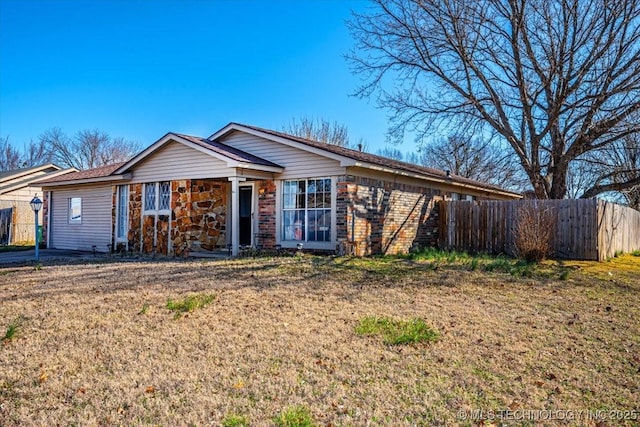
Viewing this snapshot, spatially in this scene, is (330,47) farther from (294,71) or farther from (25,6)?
(25,6)

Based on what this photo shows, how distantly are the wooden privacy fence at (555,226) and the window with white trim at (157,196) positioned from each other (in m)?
9.18

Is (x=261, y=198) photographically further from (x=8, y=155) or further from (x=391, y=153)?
(x=8, y=155)

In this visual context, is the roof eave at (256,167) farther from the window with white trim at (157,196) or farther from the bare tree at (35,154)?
the bare tree at (35,154)

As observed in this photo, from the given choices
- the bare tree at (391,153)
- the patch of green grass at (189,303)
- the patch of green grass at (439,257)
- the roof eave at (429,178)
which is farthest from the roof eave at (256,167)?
the bare tree at (391,153)

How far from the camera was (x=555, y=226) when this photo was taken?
13.1m

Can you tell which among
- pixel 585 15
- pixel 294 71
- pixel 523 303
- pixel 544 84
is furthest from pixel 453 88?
pixel 523 303

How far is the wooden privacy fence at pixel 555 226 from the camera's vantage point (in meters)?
12.7

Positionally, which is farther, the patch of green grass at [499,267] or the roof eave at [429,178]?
the roof eave at [429,178]

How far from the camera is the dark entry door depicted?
1379 cm

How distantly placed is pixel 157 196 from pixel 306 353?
11.0 m

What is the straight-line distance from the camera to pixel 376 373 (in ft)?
13.1

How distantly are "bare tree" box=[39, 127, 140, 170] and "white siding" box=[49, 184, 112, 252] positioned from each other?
26819 mm

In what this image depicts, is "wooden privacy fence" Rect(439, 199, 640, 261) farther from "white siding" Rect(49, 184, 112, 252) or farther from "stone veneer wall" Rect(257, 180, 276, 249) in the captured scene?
"white siding" Rect(49, 184, 112, 252)

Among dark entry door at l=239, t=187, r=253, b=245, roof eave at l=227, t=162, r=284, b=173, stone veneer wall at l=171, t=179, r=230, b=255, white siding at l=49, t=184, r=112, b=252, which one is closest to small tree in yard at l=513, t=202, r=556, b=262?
roof eave at l=227, t=162, r=284, b=173
